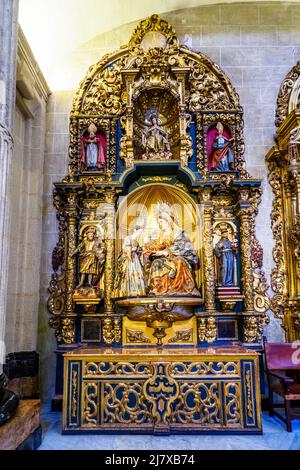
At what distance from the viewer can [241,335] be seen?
6.51 meters

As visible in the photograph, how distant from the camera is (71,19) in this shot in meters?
7.04

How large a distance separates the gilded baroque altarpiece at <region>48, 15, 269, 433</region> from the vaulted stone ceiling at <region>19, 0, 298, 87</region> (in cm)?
52

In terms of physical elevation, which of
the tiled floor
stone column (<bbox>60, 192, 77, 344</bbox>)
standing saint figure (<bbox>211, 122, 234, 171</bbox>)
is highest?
standing saint figure (<bbox>211, 122, 234, 171</bbox>)

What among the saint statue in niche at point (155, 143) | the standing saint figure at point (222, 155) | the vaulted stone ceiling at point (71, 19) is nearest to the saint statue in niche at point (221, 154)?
the standing saint figure at point (222, 155)

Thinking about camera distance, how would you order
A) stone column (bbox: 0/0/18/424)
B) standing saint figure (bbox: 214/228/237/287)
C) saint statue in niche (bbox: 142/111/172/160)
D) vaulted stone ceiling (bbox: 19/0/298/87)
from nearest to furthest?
stone column (bbox: 0/0/18/424) < standing saint figure (bbox: 214/228/237/287) < vaulted stone ceiling (bbox: 19/0/298/87) < saint statue in niche (bbox: 142/111/172/160)

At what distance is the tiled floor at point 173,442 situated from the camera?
4379 mm

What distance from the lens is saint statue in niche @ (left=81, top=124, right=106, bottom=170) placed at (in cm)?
696

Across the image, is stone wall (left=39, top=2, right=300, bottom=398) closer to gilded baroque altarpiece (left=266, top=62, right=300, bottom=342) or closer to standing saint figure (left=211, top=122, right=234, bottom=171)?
gilded baroque altarpiece (left=266, top=62, right=300, bottom=342)

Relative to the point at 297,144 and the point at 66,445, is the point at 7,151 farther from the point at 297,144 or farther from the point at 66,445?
the point at 297,144

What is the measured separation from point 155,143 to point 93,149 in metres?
1.02

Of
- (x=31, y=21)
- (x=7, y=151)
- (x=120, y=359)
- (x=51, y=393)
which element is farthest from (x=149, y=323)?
(x=31, y=21)

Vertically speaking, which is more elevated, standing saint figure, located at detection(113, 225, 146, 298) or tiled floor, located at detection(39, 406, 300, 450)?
standing saint figure, located at detection(113, 225, 146, 298)

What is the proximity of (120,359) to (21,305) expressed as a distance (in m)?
2.13

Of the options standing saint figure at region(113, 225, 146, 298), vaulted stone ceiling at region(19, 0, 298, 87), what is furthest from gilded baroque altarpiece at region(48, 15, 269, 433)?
vaulted stone ceiling at region(19, 0, 298, 87)
